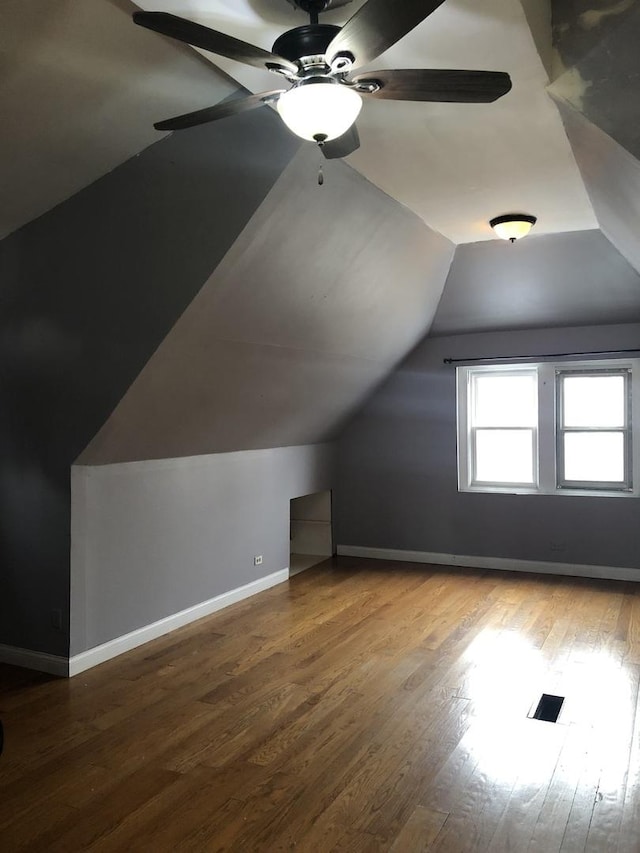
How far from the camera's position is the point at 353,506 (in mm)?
6750

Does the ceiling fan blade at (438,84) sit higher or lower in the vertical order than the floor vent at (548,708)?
higher

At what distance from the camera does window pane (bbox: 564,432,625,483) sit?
584 centimetres

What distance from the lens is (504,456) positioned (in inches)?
247

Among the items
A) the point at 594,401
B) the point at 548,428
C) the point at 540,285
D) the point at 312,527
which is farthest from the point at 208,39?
the point at 312,527

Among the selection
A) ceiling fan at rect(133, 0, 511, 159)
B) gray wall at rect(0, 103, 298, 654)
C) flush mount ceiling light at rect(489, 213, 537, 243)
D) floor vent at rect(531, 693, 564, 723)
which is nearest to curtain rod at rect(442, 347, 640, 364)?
flush mount ceiling light at rect(489, 213, 537, 243)

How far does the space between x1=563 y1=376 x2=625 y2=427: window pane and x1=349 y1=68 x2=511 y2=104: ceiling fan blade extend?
4475mm

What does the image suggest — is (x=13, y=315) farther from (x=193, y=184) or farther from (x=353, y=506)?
(x=353, y=506)

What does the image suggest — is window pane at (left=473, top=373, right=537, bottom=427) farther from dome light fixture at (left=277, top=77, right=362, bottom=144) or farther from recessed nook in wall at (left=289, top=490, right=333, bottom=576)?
dome light fixture at (left=277, top=77, right=362, bottom=144)

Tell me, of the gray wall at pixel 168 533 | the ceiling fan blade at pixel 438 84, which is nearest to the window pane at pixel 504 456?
the gray wall at pixel 168 533

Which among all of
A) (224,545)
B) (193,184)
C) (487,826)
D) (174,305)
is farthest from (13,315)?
(487,826)

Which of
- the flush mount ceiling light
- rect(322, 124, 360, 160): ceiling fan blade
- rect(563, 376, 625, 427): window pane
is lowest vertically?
rect(563, 376, 625, 427): window pane

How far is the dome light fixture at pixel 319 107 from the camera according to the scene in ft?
6.06

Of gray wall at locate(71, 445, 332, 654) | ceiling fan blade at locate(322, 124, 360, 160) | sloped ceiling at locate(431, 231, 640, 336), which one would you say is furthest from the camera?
sloped ceiling at locate(431, 231, 640, 336)

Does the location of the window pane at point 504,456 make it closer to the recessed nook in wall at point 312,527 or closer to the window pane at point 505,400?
the window pane at point 505,400
